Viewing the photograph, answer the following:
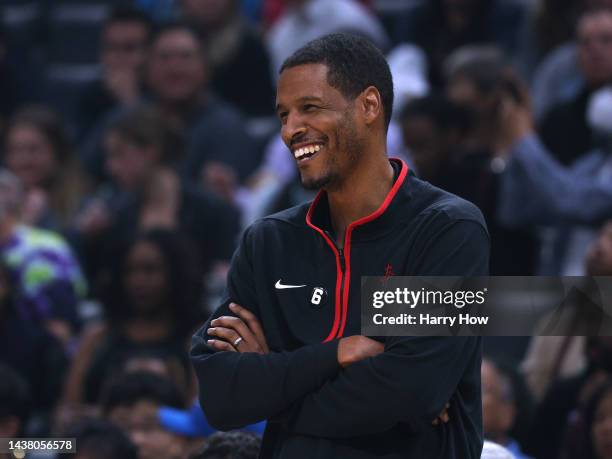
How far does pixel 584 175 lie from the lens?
706cm

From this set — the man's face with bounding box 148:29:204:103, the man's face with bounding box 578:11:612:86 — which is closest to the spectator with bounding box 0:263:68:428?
the man's face with bounding box 148:29:204:103

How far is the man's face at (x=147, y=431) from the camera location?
5527 millimetres

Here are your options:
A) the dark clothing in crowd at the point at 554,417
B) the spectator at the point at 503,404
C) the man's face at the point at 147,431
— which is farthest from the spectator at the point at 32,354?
the dark clothing in crowd at the point at 554,417

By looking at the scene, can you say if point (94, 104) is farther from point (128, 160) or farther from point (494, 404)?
point (494, 404)

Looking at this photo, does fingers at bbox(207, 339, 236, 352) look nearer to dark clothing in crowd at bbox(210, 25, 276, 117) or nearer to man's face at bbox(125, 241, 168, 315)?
man's face at bbox(125, 241, 168, 315)

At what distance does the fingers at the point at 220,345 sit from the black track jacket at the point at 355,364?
0.08ft

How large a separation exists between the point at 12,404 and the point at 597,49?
12.5 feet

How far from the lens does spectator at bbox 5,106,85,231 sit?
8.75 meters

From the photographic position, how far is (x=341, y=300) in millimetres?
3205

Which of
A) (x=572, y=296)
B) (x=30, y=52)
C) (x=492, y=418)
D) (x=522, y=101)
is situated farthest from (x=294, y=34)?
(x=572, y=296)

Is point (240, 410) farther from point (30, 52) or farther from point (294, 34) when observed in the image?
point (30, 52)

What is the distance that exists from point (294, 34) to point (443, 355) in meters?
6.93

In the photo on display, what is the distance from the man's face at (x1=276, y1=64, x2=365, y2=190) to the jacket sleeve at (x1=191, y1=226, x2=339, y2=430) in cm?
37

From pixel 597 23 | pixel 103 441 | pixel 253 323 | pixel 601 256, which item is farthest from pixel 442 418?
pixel 597 23
